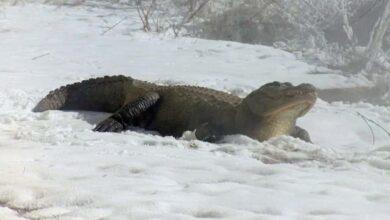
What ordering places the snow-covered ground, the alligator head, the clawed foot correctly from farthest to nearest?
the clawed foot < the alligator head < the snow-covered ground

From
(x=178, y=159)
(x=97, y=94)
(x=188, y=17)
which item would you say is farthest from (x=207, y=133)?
(x=188, y=17)

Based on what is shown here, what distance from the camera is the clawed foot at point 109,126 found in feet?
19.4

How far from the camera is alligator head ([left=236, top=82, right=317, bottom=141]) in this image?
571 centimetres

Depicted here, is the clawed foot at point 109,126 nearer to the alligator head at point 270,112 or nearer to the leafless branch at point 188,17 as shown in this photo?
the alligator head at point 270,112

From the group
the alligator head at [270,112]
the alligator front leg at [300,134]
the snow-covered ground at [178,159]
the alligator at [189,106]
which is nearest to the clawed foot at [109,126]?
the alligator at [189,106]

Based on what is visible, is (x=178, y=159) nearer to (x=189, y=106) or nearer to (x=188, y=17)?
(x=189, y=106)

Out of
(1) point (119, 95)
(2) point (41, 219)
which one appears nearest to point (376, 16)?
(1) point (119, 95)

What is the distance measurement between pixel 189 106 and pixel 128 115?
0.54m

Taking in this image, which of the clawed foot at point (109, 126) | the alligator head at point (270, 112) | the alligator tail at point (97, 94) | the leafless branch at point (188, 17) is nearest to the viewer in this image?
the alligator head at point (270, 112)

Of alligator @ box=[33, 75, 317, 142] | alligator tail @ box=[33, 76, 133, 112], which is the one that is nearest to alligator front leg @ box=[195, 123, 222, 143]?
alligator @ box=[33, 75, 317, 142]

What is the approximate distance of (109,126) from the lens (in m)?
5.99

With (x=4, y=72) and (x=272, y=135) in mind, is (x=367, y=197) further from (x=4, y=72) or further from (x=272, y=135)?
(x=4, y=72)

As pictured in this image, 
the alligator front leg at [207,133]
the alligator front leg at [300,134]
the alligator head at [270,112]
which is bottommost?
the alligator front leg at [207,133]

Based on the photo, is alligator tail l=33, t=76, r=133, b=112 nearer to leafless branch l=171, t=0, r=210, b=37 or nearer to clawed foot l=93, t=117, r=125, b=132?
clawed foot l=93, t=117, r=125, b=132
